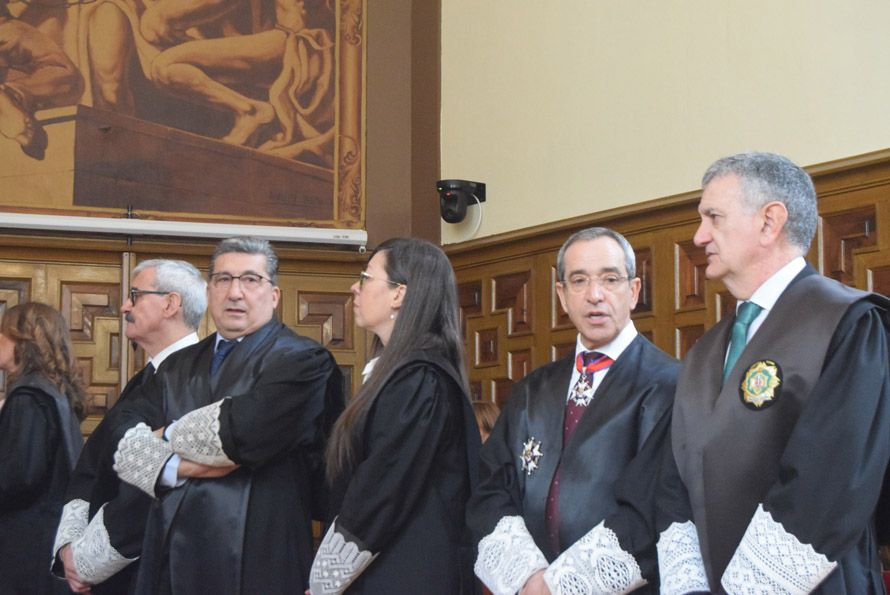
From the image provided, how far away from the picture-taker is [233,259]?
475 cm

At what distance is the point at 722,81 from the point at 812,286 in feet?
10.9

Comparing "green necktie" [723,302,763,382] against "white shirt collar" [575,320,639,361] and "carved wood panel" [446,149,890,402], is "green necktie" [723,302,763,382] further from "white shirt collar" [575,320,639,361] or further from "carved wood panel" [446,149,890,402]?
"carved wood panel" [446,149,890,402]

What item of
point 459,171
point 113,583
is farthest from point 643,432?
point 459,171

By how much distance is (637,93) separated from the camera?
6637mm

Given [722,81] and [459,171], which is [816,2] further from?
[459,171]

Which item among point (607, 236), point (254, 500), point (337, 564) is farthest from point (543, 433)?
point (254, 500)

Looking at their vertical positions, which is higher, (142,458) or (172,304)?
(172,304)

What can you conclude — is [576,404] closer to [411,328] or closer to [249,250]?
[411,328]

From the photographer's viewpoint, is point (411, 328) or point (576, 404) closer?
point (576, 404)

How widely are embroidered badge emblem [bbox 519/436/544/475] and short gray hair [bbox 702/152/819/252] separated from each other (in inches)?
37.7

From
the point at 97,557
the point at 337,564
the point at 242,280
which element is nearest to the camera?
the point at 337,564

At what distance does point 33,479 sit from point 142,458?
1021 millimetres

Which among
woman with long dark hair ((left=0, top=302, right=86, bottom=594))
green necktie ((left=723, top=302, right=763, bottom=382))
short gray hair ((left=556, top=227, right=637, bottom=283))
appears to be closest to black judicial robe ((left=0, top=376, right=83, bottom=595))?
woman with long dark hair ((left=0, top=302, right=86, bottom=594))

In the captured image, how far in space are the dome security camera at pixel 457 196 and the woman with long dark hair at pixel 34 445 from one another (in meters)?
2.61
